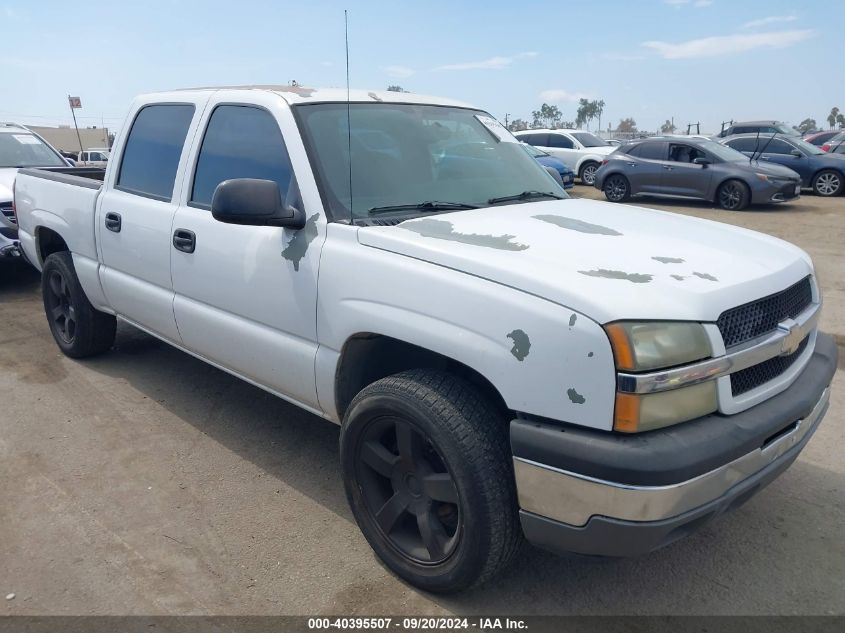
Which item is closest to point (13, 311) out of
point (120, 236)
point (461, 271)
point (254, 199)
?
point (120, 236)

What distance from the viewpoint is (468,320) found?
7.49 feet

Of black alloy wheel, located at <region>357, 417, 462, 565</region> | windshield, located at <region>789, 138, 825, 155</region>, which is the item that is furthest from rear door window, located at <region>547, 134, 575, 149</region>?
black alloy wheel, located at <region>357, 417, 462, 565</region>

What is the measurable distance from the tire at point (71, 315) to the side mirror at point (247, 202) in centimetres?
261

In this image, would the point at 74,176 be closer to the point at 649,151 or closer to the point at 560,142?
the point at 649,151

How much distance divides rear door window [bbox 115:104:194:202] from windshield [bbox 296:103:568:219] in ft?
3.48

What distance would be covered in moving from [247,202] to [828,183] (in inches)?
656

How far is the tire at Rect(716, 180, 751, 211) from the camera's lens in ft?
44.5

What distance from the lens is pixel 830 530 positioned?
3.03 metres

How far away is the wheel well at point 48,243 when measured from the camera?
17.1ft

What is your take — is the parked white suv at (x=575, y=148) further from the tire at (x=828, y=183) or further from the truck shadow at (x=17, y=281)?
the truck shadow at (x=17, y=281)

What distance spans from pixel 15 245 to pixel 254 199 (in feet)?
19.0

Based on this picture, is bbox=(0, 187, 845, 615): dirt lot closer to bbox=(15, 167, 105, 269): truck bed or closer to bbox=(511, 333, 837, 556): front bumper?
bbox=(511, 333, 837, 556): front bumper

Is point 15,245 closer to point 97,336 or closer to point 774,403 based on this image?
point 97,336

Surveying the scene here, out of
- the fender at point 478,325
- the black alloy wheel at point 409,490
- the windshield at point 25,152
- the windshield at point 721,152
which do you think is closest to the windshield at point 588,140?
the windshield at point 721,152
